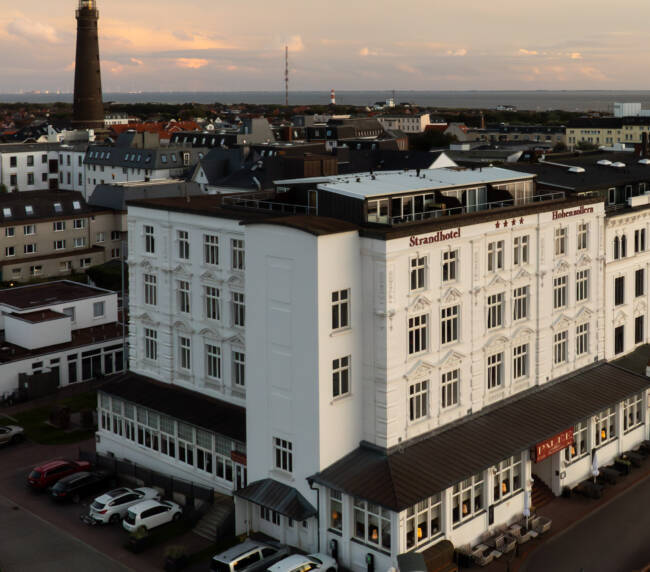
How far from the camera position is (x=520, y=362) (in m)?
44.5

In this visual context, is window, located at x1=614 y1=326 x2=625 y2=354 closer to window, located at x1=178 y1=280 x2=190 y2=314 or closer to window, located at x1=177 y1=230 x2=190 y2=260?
window, located at x1=178 y1=280 x2=190 y2=314

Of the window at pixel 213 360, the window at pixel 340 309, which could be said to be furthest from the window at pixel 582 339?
the window at pixel 213 360

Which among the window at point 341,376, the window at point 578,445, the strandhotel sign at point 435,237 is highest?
the strandhotel sign at point 435,237

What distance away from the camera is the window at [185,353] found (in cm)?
4581

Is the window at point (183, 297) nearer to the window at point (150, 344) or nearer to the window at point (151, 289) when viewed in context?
the window at point (151, 289)

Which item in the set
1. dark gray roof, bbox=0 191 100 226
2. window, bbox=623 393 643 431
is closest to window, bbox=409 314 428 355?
window, bbox=623 393 643 431

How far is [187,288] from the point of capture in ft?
149

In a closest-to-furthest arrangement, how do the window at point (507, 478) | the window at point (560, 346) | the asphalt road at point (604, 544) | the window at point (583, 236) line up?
1. the asphalt road at point (604, 544)
2. the window at point (507, 478)
3. the window at point (560, 346)
4. the window at point (583, 236)

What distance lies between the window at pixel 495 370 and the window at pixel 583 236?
8.40 metres

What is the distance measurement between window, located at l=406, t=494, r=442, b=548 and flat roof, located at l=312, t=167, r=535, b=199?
13041 mm

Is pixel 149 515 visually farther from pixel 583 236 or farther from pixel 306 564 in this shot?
pixel 583 236

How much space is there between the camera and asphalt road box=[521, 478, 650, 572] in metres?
38.1

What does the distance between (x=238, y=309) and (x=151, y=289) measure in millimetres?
6726

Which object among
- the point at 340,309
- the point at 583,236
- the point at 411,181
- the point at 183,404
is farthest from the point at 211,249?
the point at 583,236
